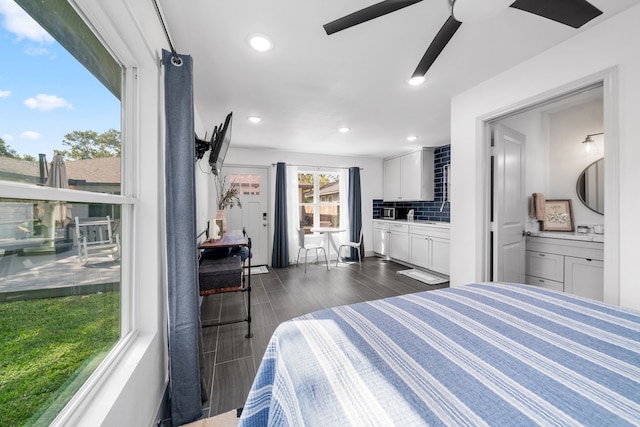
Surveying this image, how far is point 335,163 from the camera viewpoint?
17.5 ft

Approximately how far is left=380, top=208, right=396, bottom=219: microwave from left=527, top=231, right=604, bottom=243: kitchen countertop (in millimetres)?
2698

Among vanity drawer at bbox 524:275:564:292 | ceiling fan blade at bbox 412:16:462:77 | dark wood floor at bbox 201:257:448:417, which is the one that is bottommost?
dark wood floor at bbox 201:257:448:417

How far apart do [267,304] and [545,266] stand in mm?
3311

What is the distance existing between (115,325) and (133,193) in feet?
2.20

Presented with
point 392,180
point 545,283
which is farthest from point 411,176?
point 545,283

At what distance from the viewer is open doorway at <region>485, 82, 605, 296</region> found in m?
2.35

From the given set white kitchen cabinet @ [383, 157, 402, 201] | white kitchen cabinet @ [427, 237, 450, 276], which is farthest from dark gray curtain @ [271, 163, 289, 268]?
white kitchen cabinet @ [427, 237, 450, 276]

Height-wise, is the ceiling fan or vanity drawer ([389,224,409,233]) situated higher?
the ceiling fan

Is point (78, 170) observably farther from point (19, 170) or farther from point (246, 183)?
point (246, 183)

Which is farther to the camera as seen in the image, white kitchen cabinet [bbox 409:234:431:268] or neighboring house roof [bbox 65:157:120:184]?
white kitchen cabinet [bbox 409:234:431:268]

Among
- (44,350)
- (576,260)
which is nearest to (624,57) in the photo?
(576,260)

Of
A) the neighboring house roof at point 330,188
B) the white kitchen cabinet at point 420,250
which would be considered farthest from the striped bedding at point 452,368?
the neighboring house roof at point 330,188

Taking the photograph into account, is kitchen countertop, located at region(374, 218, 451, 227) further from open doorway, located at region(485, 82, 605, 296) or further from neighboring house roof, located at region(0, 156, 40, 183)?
neighboring house roof, located at region(0, 156, 40, 183)

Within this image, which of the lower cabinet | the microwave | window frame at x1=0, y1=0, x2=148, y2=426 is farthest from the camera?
the microwave
